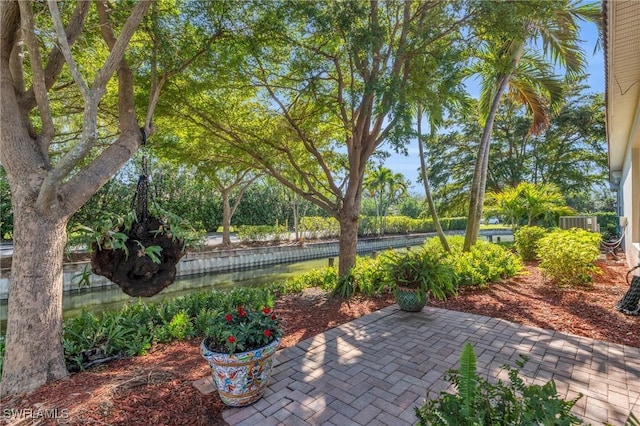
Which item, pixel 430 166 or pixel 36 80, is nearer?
pixel 36 80

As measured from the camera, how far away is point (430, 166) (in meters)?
18.9

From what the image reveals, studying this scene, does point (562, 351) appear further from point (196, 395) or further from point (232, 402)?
point (196, 395)

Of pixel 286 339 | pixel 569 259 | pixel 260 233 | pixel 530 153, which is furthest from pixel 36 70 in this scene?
pixel 530 153

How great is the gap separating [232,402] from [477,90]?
404 inches

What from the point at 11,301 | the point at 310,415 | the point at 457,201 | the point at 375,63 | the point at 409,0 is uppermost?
the point at 409,0

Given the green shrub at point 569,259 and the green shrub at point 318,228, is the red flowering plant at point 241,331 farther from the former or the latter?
the green shrub at point 318,228

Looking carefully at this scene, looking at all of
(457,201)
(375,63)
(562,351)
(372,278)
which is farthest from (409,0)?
(457,201)

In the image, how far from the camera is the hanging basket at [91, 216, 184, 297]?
8.75ft

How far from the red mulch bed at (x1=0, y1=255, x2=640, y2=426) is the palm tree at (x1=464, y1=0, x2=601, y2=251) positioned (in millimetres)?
3093

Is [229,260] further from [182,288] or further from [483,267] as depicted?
[483,267]

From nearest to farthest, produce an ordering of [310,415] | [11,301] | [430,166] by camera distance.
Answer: [310,415] → [11,301] → [430,166]

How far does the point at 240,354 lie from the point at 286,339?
63.7 inches

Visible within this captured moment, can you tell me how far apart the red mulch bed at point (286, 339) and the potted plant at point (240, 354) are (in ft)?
0.77

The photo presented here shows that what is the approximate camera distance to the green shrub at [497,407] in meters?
1.34
